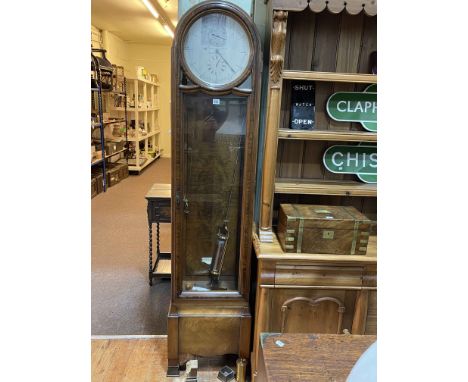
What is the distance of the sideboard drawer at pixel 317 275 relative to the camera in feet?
5.37

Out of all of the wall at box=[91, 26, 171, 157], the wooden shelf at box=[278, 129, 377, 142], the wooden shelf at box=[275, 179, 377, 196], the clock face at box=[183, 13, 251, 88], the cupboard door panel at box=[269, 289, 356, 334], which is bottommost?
the cupboard door panel at box=[269, 289, 356, 334]

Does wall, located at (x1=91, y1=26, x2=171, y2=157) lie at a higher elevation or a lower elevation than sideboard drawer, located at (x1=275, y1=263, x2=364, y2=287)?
higher

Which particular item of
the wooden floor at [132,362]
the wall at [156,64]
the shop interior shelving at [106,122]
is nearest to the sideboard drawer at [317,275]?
the wooden floor at [132,362]

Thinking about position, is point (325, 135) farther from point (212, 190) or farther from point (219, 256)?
point (219, 256)

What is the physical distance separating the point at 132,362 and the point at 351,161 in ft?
5.50

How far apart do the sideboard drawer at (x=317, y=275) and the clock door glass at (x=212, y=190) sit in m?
0.29

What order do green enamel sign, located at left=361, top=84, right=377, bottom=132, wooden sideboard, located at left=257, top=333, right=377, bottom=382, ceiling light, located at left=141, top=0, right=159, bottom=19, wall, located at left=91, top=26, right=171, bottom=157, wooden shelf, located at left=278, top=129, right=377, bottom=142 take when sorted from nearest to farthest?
wooden sideboard, located at left=257, top=333, right=377, bottom=382
wooden shelf, located at left=278, top=129, right=377, bottom=142
green enamel sign, located at left=361, top=84, right=377, bottom=132
ceiling light, located at left=141, top=0, right=159, bottom=19
wall, located at left=91, top=26, right=171, bottom=157

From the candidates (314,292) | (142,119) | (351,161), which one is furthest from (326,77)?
(142,119)

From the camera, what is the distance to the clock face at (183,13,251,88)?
5.07 feet

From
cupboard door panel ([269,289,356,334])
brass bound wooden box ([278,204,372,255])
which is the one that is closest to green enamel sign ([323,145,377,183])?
brass bound wooden box ([278,204,372,255])

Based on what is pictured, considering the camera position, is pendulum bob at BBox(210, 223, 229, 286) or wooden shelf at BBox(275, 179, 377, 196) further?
pendulum bob at BBox(210, 223, 229, 286)

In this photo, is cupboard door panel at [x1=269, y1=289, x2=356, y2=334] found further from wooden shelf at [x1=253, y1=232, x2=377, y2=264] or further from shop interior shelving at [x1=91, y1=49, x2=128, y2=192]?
shop interior shelving at [x1=91, y1=49, x2=128, y2=192]

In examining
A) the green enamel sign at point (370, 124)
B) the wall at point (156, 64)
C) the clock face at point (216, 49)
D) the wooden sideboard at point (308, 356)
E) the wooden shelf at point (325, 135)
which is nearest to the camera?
the wooden sideboard at point (308, 356)

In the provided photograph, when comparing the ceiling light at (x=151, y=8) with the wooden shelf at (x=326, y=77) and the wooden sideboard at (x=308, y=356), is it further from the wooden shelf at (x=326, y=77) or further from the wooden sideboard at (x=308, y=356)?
the wooden sideboard at (x=308, y=356)
